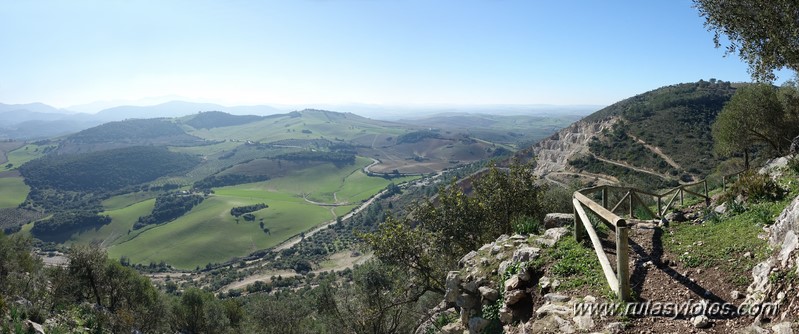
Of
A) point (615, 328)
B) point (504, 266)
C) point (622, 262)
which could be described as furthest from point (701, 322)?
point (504, 266)

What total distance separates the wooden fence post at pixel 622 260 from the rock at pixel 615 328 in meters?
0.66

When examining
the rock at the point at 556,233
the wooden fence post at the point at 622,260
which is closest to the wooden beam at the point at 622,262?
the wooden fence post at the point at 622,260

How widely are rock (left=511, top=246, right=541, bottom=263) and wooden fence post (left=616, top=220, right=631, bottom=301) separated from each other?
3.48 m

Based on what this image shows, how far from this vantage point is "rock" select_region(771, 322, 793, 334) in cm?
526

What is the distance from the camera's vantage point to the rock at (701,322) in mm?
6248

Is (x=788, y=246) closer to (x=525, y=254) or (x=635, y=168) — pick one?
(x=525, y=254)

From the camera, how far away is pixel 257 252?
128125 millimetres

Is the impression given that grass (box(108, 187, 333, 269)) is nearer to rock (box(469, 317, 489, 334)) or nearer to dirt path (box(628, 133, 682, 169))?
dirt path (box(628, 133, 682, 169))

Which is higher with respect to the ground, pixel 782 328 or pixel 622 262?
pixel 622 262

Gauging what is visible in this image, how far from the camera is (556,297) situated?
333 inches

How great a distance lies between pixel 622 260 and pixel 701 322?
1392 millimetres

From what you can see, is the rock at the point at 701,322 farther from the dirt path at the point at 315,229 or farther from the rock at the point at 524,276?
the dirt path at the point at 315,229

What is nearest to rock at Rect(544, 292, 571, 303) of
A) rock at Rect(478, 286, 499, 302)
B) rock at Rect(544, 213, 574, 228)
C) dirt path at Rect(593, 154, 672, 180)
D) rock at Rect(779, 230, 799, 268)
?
rock at Rect(478, 286, 499, 302)

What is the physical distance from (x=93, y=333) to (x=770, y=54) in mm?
30639
